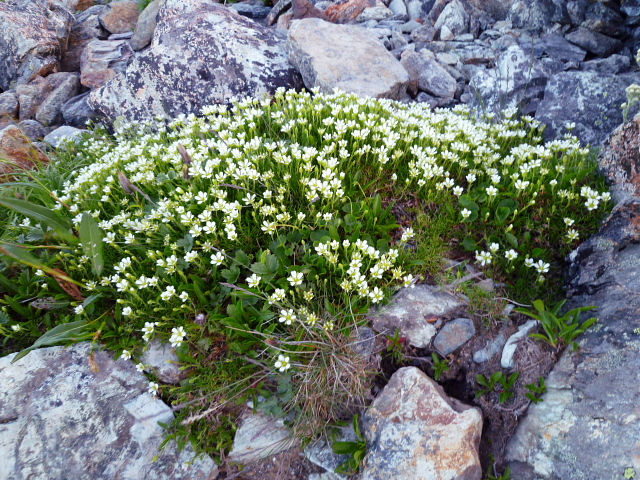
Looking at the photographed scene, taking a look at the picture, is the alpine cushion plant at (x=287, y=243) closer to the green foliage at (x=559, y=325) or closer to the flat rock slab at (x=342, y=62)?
the green foliage at (x=559, y=325)

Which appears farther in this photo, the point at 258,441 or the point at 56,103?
the point at 56,103

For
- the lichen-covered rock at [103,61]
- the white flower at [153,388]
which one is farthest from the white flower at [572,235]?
the lichen-covered rock at [103,61]

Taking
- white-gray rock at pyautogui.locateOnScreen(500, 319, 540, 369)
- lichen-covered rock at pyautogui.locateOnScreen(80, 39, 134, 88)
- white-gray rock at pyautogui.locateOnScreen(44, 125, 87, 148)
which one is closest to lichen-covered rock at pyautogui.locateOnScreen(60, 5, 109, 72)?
lichen-covered rock at pyautogui.locateOnScreen(80, 39, 134, 88)

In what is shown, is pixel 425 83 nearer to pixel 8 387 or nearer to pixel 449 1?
pixel 449 1

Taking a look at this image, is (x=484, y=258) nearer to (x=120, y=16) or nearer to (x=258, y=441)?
(x=258, y=441)

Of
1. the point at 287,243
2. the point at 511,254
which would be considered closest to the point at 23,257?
the point at 287,243

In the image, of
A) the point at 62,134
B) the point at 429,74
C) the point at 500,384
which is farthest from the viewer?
the point at 429,74
